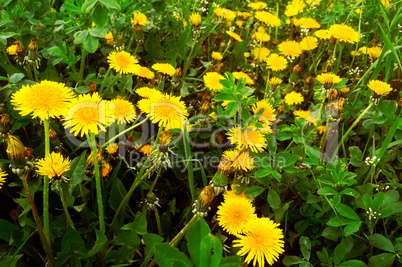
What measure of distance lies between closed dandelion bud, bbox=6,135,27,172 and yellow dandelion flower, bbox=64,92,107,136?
13cm

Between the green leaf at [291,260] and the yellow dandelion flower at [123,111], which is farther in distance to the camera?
the yellow dandelion flower at [123,111]

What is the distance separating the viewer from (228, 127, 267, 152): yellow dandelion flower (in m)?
1.11

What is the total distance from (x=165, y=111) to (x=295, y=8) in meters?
1.67

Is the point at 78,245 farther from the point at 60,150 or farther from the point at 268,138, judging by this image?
the point at 268,138

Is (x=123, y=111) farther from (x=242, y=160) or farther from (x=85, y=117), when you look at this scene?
(x=242, y=160)

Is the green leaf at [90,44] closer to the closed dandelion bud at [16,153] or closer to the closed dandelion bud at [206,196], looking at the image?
the closed dandelion bud at [16,153]

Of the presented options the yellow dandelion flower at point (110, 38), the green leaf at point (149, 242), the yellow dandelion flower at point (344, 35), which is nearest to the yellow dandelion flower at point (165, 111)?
the green leaf at point (149, 242)

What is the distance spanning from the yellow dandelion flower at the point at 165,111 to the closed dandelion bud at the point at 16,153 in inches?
15.0

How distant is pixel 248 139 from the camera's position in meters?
1.12

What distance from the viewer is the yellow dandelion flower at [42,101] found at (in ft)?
2.89

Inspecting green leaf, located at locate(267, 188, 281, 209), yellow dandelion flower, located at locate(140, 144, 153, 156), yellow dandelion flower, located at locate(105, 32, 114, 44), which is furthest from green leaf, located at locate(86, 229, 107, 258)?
yellow dandelion flower, located at locate(105, 32, 114, 44)

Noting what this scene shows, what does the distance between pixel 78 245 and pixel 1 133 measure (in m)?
0.44

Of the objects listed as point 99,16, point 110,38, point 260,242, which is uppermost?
A: point 99,16

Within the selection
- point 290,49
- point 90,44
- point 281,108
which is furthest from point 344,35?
point 90,44
